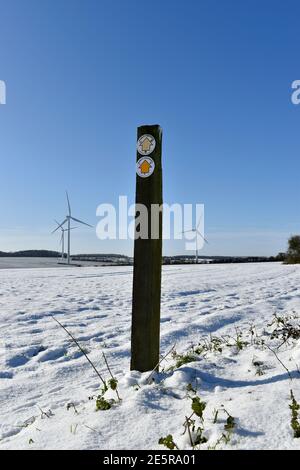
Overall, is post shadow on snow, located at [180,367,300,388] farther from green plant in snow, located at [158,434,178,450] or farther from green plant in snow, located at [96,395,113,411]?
green plant in snow, located at [158,434,178,450]

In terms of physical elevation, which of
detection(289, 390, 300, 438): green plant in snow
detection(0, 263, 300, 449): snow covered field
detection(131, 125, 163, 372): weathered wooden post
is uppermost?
detection(131, 125, 163, 372): weathered wooden post

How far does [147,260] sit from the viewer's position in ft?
11.4

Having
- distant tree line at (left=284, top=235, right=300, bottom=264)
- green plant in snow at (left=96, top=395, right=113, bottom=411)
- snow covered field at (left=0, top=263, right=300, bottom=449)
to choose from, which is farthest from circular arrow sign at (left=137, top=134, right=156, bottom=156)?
distant tree line at (left=284, top=235, right=300, bottom=264)

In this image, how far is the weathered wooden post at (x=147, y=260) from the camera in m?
3.45

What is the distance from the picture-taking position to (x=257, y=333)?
5094mm

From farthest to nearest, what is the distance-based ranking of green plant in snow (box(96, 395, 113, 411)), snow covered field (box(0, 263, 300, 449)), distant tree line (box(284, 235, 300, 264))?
1. distant tree line (box(284, 235, 300, 264))
2. green plant in snow (box(96, 395, 113, 411))
3. snow covered field (box(0, 263, 300, 449))

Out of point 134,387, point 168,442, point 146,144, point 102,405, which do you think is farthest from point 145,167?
point 168,442

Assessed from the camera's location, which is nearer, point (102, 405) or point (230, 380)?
point (102, 405)

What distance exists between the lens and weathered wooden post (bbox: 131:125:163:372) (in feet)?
11.3

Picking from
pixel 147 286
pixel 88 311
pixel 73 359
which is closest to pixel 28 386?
pixel 73 359

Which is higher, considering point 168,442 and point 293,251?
point 293,251

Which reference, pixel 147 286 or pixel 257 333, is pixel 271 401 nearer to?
pixel 147 286

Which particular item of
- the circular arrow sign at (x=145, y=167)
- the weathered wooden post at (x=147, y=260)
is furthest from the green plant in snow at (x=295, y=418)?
the circular arrow sign at (x=145, y=167)

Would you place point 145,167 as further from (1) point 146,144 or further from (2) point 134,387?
(2) point 134,387
